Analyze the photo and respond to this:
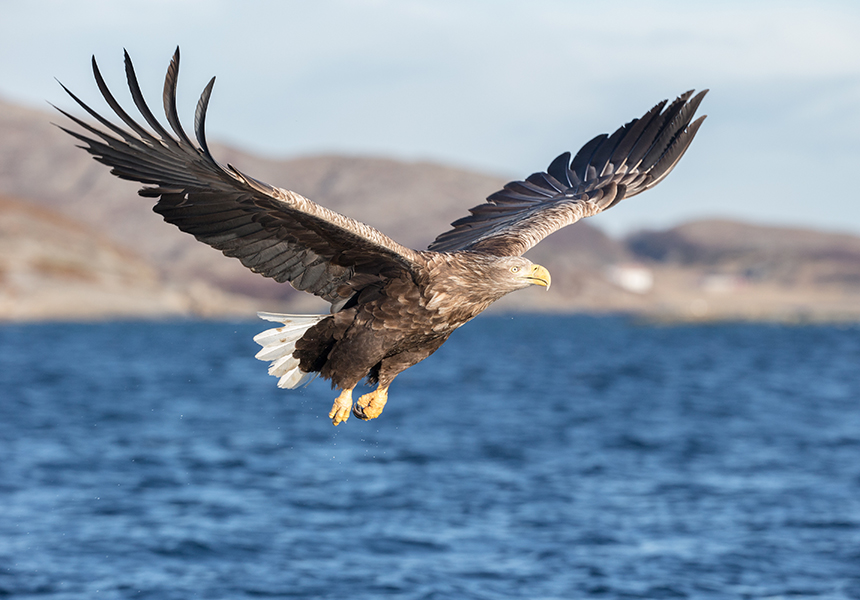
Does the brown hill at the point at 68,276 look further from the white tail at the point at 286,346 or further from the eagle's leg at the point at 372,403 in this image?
the eagle's leg at the point at 372,403

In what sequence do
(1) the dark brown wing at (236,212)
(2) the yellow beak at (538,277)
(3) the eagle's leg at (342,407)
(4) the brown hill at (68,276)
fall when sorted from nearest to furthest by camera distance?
(1) the dark brown wing at (236,212)
(2) the yellow beak at (538,277)
(3) the eagle's leg at (342,407)
(4) the brown hill at (68,276)

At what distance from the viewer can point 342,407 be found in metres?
6.84

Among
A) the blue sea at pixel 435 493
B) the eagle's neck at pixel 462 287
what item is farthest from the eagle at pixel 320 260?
the blue sea at pixel 435 493

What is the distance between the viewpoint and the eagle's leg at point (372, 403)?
276 inches

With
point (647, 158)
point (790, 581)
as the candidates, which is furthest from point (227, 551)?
point (647, 158)

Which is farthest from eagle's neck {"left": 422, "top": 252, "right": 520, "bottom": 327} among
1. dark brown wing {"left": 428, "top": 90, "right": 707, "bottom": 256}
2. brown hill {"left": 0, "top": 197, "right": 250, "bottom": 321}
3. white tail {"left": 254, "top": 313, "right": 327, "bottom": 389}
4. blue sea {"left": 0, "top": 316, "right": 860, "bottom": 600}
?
brown hill {"left": 0, "top": 197, "right": 250, "bottom": 321}

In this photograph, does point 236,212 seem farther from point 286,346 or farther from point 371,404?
point 371,404

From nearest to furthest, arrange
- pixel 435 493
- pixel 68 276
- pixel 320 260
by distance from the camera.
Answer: pixel 320 260, pixel 435 493, pixel 68 276

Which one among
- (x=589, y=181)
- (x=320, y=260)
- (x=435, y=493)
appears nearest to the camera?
(x=320, y=260)

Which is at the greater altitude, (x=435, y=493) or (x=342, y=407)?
(x=342, y=407)

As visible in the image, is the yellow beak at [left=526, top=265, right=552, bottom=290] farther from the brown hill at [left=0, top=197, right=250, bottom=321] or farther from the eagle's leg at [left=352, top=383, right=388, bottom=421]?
A: the brown hill at [left=0, top=197, right=250, bottom=321]

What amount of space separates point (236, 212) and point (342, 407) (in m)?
1.50

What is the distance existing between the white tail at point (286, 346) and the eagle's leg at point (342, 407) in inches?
15.3

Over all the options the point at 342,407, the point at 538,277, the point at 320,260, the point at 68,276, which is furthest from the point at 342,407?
the point at 68,276
